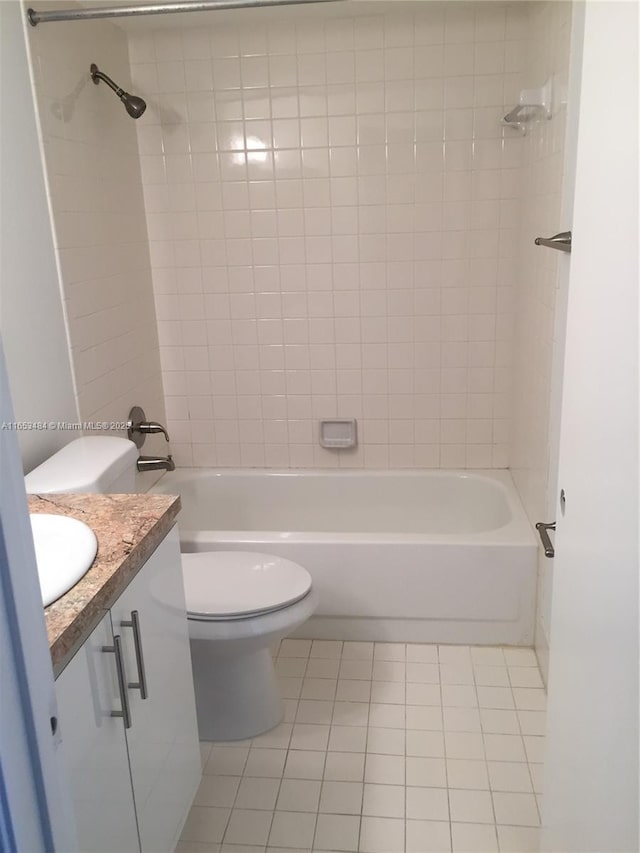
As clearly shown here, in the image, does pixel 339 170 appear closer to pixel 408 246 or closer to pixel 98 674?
pixel 408 246

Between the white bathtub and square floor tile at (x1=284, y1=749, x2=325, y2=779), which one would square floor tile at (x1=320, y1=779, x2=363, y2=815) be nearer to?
square floor tile at (x1=284, y1=749, x2=325, y2=779)

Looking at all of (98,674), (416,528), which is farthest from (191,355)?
(98,674)

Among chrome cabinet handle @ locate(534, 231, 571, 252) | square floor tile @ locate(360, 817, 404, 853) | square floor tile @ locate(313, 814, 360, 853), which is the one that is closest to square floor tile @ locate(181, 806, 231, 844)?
square floor tile @ locate(313, 814, 360, 853)

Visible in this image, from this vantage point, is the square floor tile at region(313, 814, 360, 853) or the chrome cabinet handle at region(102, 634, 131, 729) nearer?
the chrome cabinet handle at region(102, 634, 131, 729)

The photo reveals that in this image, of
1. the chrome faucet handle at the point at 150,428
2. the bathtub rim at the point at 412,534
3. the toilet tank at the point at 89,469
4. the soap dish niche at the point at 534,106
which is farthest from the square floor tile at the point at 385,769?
the soap dish niche at the point at 534,106

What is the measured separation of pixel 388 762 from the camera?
1.94 metres

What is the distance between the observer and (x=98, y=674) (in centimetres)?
118

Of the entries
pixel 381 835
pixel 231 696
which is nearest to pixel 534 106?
pixel 231 696

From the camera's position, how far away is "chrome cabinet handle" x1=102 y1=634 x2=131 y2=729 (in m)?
1.23

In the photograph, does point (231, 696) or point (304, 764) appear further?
point (231, 696)

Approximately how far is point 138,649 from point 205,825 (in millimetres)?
727

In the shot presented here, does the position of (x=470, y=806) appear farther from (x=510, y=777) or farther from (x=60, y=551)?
(x=60, y=551)

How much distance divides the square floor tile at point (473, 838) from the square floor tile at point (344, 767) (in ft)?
0.94

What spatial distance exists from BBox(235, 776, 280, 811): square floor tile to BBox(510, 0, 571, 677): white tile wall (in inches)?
36.4
